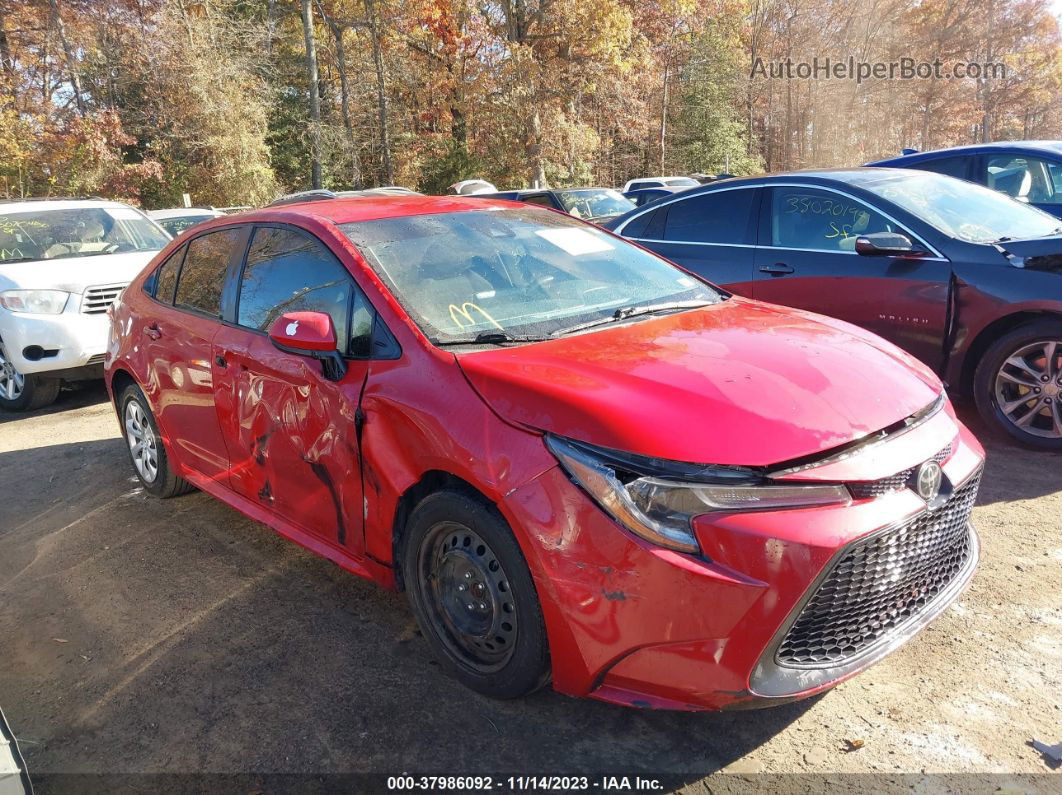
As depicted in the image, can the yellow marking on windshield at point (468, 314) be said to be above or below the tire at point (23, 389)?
above

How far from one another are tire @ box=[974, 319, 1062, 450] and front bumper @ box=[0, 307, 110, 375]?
647 centimetres

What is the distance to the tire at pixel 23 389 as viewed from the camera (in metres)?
7.05

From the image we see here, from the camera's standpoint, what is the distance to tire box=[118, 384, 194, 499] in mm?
4547

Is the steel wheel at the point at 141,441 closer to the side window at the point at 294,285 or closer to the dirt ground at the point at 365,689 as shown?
the dirt ground at the point at 365,689

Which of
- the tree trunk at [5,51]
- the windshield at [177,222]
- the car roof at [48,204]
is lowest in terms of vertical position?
the windshield at [177,222]

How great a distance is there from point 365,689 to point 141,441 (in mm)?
2660

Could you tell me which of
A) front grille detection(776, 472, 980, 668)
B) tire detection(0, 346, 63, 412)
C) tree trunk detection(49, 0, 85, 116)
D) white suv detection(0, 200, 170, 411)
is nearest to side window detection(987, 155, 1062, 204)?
front grille detection(776, 472, 980, 668)

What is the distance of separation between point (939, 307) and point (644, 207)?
2.63 m

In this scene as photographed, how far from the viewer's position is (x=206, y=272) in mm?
4086

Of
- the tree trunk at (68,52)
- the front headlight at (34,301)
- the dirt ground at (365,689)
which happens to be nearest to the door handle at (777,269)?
the dirt ground at (365,689)

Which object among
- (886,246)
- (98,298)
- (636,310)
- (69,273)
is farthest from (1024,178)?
(69,273)

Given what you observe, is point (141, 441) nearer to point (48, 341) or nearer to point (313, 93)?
point (48, 341)

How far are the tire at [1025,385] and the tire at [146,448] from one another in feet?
15.3

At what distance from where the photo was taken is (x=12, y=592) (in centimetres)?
379
